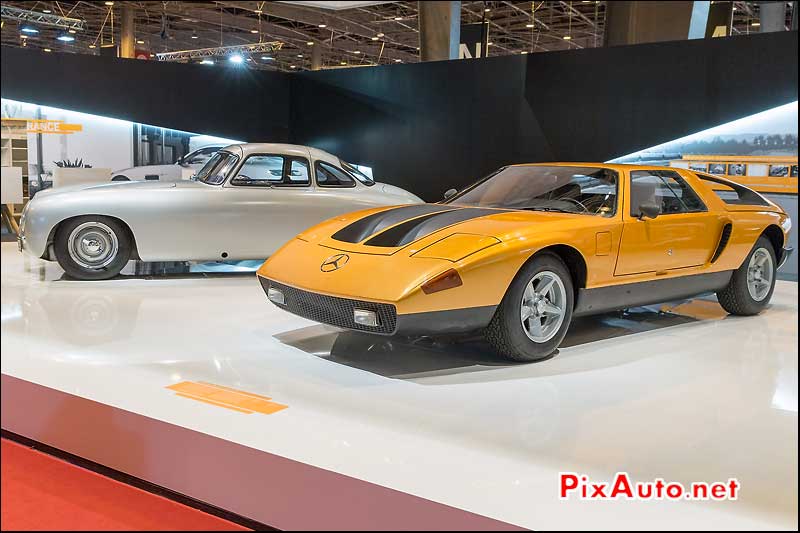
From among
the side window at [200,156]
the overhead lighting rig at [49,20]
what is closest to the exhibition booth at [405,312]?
the side window at [200,156]

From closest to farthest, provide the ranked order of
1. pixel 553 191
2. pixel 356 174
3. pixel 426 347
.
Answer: pixel 426 347, pixel 553 191, pixel 356 174

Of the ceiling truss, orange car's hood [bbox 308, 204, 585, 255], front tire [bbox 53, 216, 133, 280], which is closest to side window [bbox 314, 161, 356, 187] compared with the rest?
the ceiling truss

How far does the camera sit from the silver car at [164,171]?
5.74 meters

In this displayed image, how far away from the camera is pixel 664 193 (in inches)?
169

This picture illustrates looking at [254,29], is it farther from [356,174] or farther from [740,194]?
[740,194]

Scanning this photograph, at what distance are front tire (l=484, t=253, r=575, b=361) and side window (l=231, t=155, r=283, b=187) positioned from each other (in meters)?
3.14

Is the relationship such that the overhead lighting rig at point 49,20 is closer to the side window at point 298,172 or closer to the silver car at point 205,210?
the silver car at point 205,210

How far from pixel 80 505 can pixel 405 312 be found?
1.46 metres

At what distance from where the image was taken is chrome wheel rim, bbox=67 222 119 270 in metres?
5.54

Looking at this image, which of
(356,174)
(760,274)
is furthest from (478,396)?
(356,174)

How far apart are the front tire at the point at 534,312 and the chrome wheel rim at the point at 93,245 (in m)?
3.52

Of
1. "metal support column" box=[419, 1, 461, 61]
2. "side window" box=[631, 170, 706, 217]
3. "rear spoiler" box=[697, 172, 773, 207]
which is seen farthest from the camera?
"metal support column" box=[419, 1, 461, 61]

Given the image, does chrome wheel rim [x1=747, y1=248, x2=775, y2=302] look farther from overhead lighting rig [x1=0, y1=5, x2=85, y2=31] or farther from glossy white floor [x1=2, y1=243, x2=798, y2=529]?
overhead lighting rig [x1=0, y1=5, x2=85, y2=31]

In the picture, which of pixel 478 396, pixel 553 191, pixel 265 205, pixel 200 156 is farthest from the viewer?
pixel 200 156
